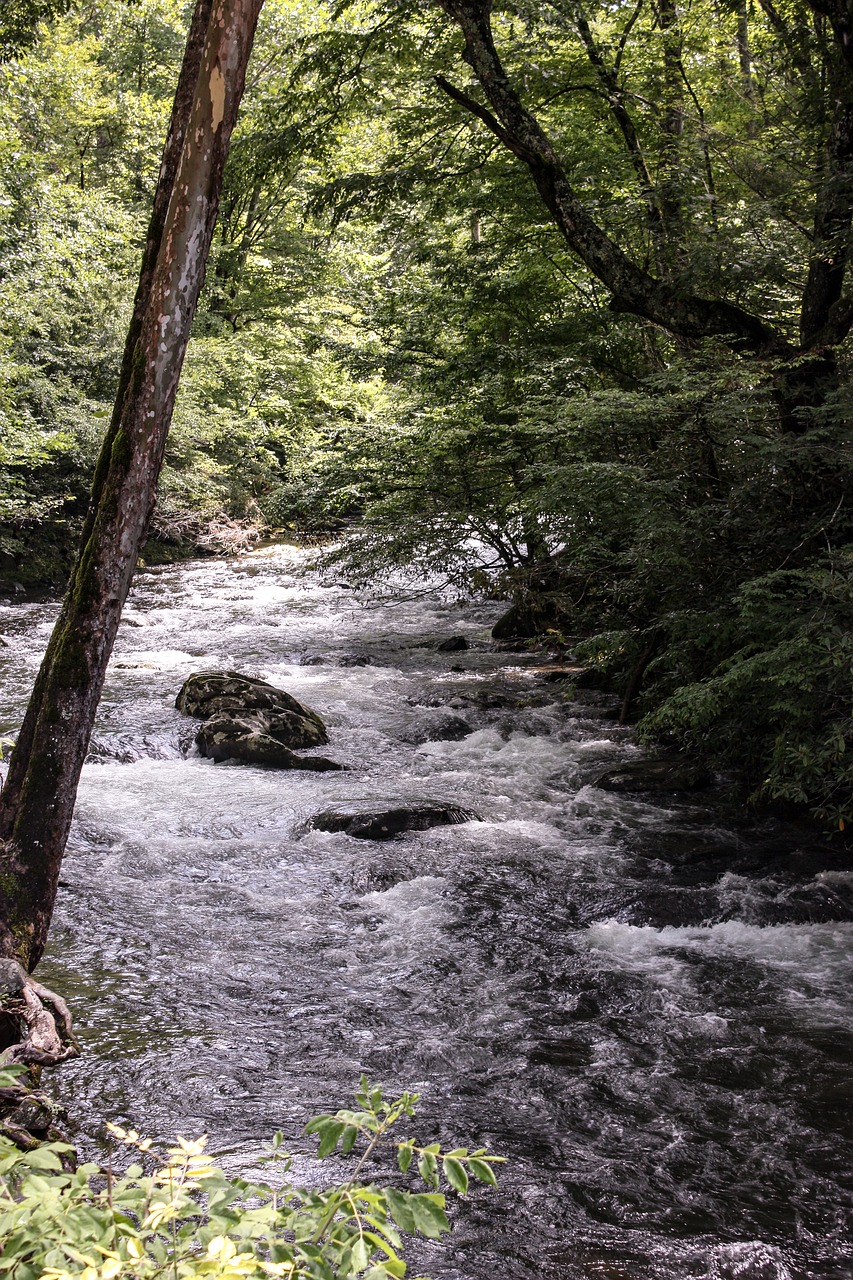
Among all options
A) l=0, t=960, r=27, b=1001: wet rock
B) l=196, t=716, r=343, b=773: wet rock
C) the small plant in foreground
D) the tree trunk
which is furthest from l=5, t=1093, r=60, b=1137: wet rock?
the tree trunk

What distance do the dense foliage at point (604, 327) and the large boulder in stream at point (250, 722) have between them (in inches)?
100

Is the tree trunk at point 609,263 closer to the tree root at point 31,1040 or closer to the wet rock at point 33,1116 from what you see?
the tree root at point 31,1040

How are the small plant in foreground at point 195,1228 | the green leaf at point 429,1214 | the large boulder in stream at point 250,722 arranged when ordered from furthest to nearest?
the large boulder in stream at point 250,722 → the green leaf at point 429,1214 → the small plant in foreground at point 195,1228

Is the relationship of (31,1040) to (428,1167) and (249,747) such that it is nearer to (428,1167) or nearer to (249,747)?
(428,1167)

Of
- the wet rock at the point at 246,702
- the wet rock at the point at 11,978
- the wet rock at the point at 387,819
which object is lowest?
the wet rock at the point at 387,819

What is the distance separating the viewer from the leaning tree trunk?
4.11 m

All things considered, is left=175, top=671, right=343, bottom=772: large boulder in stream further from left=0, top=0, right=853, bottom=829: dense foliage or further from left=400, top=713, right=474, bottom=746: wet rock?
left=0, top=0, right=853, bottom=829: dense foliage

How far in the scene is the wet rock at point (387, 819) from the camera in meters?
7.34

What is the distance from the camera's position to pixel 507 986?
17.1 feet

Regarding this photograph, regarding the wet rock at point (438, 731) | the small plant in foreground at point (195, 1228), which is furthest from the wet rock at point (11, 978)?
the wet rock at point (438, 731)

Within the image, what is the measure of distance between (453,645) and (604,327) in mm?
5279

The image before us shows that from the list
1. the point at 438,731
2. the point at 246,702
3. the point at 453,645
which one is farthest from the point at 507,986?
the point at 453,645

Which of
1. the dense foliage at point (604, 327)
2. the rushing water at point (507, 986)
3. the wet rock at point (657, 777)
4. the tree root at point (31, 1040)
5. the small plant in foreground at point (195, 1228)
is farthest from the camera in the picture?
the wet rock at point (657, 777)

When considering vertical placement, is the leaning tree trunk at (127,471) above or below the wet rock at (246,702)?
above
